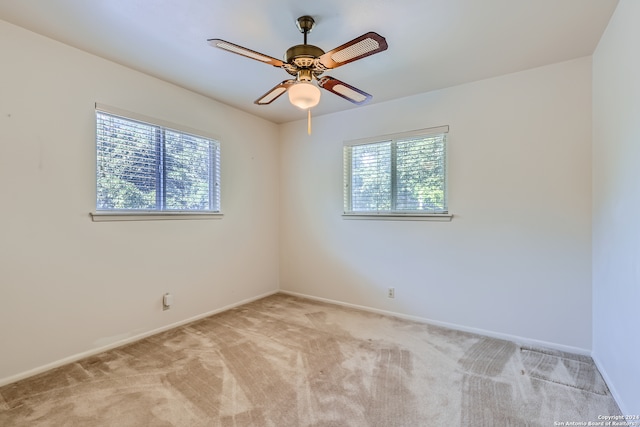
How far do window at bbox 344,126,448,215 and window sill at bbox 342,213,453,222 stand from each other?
3cm

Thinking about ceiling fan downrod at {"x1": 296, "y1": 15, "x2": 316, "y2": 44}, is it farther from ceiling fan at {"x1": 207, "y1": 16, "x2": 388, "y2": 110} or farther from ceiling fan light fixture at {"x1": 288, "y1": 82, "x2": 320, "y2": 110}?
ceiling fan light fixture at {"x1": 288, "y1": 82, "x2": 320, "y2": 110}

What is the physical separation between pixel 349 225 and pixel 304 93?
221 cm

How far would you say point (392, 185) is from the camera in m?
3.58

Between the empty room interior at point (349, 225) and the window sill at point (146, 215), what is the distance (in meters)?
0.02

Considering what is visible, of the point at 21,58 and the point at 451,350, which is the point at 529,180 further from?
the point at 21,58

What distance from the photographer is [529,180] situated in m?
2.78

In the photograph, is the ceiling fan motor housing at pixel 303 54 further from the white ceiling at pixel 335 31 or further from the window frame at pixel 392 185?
the window frame at pixel 392 185

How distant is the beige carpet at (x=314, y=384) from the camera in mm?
1795

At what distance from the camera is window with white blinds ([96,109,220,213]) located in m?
2.67

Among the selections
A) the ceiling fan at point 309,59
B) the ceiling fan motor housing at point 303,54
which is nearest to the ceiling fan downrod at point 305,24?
the ceiling fan at point 309,59

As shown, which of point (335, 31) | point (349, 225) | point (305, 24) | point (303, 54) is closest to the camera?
point (303, 54)

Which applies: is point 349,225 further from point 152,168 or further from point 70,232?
point 70,232

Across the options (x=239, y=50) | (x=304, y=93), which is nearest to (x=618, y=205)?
(x=304, y=93)

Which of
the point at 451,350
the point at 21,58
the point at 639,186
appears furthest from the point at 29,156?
the point at 639,186
